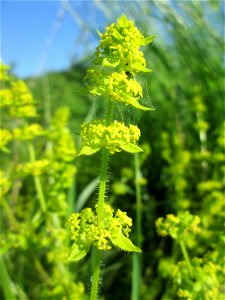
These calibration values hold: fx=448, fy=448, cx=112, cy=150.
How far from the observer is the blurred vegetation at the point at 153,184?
7.48 feet

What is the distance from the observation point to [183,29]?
339cm

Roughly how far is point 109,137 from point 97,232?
267 mm

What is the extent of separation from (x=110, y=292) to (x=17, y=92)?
1635 mm

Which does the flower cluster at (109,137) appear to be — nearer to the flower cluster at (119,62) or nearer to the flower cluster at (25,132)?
the flower cluster at (119,62)

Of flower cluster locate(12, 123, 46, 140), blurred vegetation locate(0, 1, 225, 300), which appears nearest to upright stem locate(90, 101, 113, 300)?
blurred vegetation locate(0, 1, 225, 300)

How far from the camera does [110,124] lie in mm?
1255

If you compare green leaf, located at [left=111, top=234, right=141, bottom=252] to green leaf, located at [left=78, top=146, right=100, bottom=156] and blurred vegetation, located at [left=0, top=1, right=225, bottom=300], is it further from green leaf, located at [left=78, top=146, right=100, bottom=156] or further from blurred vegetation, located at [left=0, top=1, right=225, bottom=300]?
blurred vegetation, located at [left=0, top=1, right=225, bottom=300]

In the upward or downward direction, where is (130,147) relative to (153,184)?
downward

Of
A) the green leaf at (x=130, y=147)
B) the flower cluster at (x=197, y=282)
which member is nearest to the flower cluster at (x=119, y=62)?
the green leaf at (x=130, y=147)

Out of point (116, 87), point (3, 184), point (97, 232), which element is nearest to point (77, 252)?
point (97, 232)

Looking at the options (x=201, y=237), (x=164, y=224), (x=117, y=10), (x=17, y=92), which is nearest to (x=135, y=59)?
(x=164, y=224)

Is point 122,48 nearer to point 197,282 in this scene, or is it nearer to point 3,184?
point 197,282

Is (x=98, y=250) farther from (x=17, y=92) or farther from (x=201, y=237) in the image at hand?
(x=201, y=237)

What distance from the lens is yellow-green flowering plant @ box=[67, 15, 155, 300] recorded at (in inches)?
47.7
